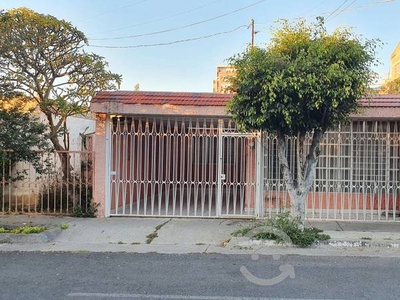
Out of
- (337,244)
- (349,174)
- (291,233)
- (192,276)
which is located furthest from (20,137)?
(349,174)

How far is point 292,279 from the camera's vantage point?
17.6 feet

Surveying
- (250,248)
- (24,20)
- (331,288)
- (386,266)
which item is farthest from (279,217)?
(24,20)

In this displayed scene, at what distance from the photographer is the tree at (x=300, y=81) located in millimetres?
6781

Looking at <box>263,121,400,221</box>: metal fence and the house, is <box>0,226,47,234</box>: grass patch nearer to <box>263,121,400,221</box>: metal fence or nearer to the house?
the house

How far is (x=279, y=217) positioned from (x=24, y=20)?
739 cm

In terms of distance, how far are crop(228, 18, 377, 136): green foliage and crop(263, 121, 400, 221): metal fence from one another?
2.52 metres

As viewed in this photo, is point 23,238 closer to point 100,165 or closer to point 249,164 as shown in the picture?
point 100,165

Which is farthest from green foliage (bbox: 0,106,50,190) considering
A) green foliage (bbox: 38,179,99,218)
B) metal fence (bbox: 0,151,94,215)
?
green foliage (bbox: 38,179,99,218)

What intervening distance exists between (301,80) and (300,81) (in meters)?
0.04

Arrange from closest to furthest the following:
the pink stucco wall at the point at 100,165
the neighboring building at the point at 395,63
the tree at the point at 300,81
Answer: the tree at the point at 300,81, the pink stucco wall at the point at 100,165, the neighboring building at the point at 395,63

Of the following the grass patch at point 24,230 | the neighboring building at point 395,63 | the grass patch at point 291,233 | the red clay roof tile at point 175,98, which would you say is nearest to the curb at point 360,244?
the grass patch at point 291,233

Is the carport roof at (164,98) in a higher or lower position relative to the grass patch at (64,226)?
higher

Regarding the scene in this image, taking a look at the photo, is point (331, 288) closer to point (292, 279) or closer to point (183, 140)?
point (292, 279)

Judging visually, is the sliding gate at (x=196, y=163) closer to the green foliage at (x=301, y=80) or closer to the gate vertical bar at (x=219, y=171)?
the gate vertical bar at (x=219, y=171)
